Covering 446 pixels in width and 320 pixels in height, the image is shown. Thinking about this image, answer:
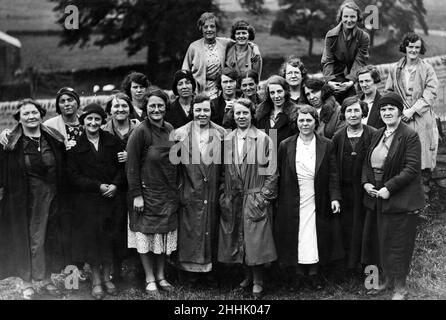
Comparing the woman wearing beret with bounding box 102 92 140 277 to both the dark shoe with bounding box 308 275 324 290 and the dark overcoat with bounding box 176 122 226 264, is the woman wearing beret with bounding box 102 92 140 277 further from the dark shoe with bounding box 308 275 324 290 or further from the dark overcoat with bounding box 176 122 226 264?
the dark shoe with bounding box 308 275 324 290

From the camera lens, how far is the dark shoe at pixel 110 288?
19.1 feet

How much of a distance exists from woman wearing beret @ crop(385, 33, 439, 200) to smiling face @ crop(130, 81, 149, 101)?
2.53 meters

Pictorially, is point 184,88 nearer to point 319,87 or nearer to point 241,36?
point 241,36

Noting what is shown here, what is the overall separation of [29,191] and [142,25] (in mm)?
4500

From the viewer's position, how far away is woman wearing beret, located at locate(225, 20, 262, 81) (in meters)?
6.83

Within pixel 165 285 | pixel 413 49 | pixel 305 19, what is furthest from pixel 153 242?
pixel 305 19

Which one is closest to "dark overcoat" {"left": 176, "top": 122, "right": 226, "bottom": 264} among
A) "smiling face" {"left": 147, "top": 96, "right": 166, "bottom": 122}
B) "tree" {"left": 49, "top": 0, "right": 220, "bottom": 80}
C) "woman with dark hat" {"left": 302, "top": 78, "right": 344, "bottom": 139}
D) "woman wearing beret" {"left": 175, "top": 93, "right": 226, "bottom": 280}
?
"woman wearing beret" {"left": 175, "top": 93, "right": 226, "bottom": 280}

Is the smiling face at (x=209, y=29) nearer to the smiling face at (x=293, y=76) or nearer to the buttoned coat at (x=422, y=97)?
the smiling face at (x=293, y=76)

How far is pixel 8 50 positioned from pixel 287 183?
567cm

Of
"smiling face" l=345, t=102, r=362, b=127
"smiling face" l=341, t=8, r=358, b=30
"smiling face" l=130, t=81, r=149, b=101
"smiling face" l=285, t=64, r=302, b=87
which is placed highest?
"smiling face" l=341, t=8, r=358, b=30

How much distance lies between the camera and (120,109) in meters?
5.74

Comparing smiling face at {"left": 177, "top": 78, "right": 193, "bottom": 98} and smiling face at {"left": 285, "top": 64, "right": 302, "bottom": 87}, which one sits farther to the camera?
smiling face at {"left": 177, "top": 78, "right": 193, "bottom": 98}

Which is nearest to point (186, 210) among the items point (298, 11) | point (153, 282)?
point (153, 282)

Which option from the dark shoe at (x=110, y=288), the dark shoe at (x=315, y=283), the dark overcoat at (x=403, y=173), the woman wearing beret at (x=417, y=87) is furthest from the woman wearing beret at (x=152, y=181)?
the woman wearing beret at (x=417, y=87)
